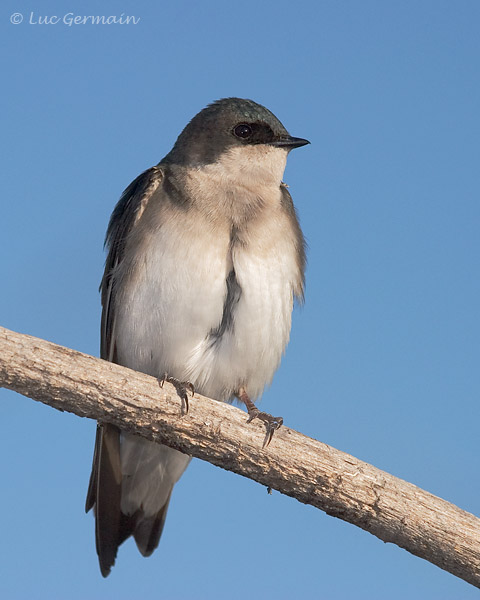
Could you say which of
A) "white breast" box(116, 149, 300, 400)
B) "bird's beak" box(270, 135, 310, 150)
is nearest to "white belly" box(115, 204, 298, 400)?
"white breast" box(116, 149, 300, 400)

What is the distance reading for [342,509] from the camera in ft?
14.4

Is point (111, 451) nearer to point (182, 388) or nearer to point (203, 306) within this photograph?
point (182, 388)

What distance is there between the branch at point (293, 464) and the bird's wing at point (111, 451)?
1.05 m

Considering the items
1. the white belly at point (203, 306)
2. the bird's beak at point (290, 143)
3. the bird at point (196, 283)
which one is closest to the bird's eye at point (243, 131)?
the bird at point (196, 283)

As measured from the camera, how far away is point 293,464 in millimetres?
4379

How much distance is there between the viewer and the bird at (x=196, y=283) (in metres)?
4.92

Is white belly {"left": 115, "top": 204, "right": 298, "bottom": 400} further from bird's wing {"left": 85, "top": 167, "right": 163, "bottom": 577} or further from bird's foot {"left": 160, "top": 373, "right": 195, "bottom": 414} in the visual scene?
bird's foot {"left": 160, "top": 373, "right": 195, "bottom": 414}

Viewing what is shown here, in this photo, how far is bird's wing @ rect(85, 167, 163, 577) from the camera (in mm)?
5273

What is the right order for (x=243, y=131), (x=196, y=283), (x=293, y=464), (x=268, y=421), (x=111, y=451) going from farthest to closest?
(x=243, y=131) < (x=111, y=451) < (x=196, y=283) < (x=268, y=421) < (x=293, y=464)

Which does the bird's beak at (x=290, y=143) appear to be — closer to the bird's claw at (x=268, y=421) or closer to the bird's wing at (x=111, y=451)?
the bird's wing at (x=111, y=451)

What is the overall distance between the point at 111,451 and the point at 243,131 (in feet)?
8.30

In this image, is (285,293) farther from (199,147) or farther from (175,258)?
(199,147)

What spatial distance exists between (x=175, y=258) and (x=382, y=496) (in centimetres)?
196

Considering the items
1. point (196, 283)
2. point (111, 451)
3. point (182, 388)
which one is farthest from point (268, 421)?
point (111, 451)
